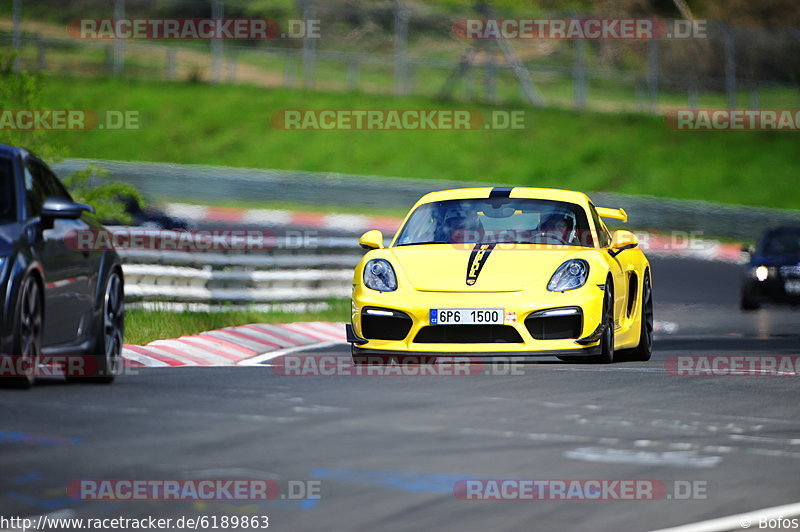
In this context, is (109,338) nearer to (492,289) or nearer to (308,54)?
(492,289)

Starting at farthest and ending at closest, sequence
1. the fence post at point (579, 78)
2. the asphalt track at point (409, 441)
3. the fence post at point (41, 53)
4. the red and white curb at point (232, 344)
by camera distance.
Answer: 1. the fence post at point (41, 53)
2. the fence post at point (579, 78)
3. the red and white curb at point (232, 344)
4. the asphalt track at point (409, 441)

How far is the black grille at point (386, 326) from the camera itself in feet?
38.2

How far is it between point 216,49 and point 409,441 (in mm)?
35686

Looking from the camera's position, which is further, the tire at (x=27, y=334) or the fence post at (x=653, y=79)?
the fence post at (x=653, y=79)

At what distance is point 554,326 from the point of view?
38.2 feet

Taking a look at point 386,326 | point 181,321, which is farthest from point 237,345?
point 386,326

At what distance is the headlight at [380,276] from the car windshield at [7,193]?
3.02 m

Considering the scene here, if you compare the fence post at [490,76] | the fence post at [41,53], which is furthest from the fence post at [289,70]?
the fence post at [41,53]

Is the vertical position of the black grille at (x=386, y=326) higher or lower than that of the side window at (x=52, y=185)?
lower

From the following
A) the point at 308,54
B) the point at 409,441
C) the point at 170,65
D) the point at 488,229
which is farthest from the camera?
the point at 170,65

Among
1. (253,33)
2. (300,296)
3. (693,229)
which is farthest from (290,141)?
(300,296)

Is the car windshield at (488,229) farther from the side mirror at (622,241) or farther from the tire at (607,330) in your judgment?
the tire at (607,330)

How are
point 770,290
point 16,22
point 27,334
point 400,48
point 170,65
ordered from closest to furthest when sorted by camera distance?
point 27,334
point 770,290
point 16,22
point 400,48
point 170,65

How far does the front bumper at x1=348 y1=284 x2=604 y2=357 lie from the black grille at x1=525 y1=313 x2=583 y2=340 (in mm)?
26
